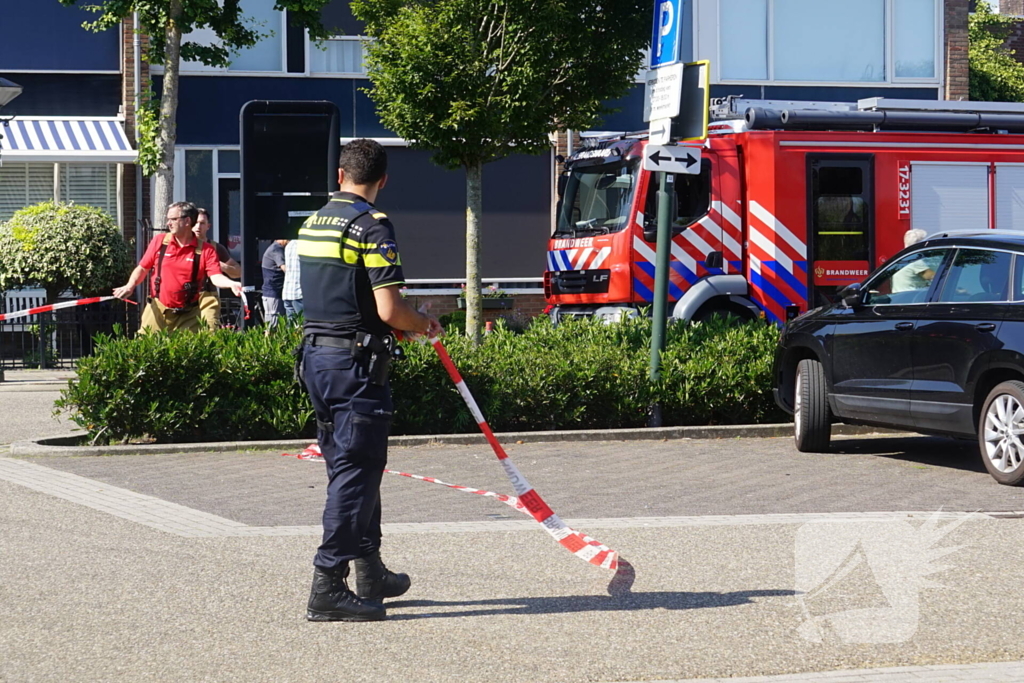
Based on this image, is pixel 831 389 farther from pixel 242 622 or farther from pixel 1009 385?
pixel 242 622

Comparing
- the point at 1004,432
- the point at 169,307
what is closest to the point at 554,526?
the point at 1004,432

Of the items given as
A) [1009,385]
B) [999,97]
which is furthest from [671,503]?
[999,97]

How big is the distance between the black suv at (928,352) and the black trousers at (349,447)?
4758mm

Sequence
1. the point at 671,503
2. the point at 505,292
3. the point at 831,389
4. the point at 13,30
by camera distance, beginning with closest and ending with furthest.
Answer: the point at 671,503 < the point at 831,389 < the point at 13,30 < the point at 505,292

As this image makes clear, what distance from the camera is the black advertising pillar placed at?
50.5ft

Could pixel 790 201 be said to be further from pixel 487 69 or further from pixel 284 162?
pixel 284 162

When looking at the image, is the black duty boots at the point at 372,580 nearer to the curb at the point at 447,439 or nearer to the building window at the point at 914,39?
the curb at the point at 447,439

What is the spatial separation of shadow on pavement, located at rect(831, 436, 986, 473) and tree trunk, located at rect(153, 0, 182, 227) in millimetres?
11615

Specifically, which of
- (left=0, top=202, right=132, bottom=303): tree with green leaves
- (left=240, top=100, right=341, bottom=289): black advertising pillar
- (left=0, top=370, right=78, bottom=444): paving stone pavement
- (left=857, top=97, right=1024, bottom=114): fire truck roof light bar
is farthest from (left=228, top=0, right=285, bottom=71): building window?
(left=857, top=97, right=1024, bottom=114): fire truck roof light bar

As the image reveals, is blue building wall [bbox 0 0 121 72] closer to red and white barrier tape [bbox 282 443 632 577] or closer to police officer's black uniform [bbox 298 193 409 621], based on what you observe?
red and white barrier tape [bbox 282 443 632 577]

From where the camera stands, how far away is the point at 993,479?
9.32m

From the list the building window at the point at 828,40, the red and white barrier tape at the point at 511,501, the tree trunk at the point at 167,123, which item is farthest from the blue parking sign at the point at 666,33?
the building window at the point at 828,40

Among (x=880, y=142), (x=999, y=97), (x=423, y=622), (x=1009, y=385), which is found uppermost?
(x=999, y=97)

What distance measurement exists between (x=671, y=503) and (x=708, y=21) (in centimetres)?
1926
